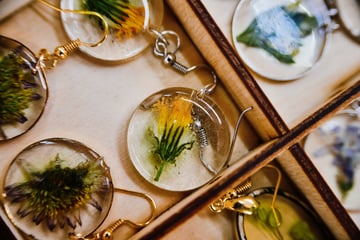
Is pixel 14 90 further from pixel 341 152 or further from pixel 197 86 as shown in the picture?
pixel 341 152

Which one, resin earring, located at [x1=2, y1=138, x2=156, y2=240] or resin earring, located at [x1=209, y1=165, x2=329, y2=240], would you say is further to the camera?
resin earring, located at [x1=209, y1=165, x2=329, y2=240]

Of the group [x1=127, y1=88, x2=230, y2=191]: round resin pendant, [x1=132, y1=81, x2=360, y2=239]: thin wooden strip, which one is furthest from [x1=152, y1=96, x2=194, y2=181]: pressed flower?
[x1=132, y1=81, x2=360, y2=239]: thin wooden strip

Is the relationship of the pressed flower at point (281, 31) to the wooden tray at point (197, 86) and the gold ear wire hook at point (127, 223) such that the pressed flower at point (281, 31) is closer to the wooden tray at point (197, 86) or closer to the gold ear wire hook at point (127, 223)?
the wooden tray at point (197, 86)

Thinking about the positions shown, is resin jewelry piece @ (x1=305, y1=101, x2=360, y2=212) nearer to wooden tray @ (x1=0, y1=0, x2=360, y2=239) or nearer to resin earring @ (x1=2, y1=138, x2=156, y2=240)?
wooden tray @ (x1=0, y1=0, x2=360, y2=239)

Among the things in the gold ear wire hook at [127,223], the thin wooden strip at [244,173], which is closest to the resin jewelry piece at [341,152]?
the thin wooden strip at [244,173]

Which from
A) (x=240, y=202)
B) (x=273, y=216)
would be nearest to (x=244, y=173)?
(x=240, y=202)

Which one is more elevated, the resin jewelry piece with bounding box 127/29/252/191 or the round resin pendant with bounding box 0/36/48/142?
the round resin pendant with bounding box 0/36/48/142

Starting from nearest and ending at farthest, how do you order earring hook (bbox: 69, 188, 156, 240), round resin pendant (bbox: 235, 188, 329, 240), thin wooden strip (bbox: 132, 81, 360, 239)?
thin wooden strip (bbox: 132, 81, 360, 239)
earring hook (bbox: 69, 188, 156, 240)
round resin pendant (bbox: 235, 188, 329, 240)
